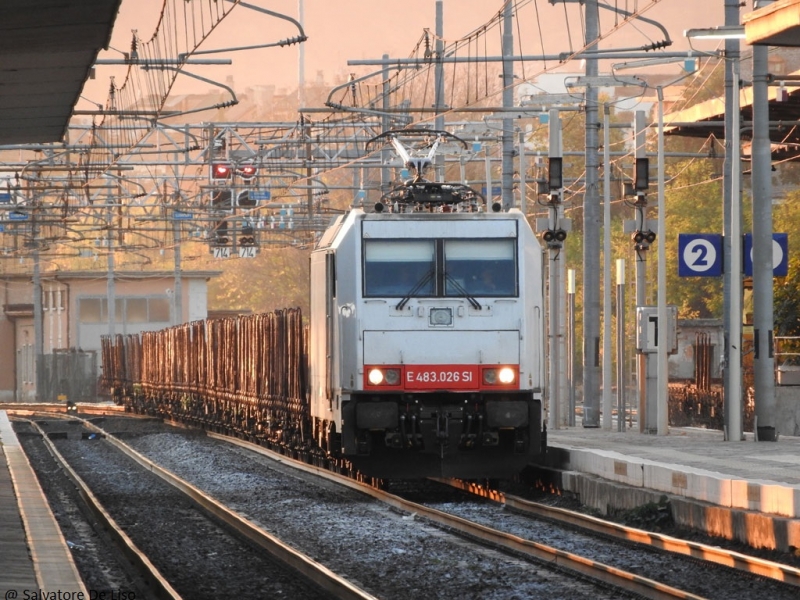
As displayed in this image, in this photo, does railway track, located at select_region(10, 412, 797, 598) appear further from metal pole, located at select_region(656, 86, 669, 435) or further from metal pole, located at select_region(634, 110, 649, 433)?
metal pole, located at select_region(634, 110, 649, 433)

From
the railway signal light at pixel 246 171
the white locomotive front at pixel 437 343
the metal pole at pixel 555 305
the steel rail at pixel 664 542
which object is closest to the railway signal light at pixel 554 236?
the metal pole at pixel 555 305

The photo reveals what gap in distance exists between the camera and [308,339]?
81.5ft

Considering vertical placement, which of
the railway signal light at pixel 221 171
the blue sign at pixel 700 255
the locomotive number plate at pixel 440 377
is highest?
the railway signal light at pixel 221 171

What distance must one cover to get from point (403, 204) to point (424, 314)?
99.0 inches

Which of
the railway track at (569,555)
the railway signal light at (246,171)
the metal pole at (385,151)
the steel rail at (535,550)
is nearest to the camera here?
the steel rail at (535,550)

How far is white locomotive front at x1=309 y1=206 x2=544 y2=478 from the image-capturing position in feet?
63.4

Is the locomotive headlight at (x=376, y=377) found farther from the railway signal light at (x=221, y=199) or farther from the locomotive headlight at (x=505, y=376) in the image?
the railway signal light at (x=221, y=199)

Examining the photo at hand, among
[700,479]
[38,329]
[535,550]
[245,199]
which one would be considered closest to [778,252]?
[700,479]

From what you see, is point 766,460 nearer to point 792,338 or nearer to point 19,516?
point 19,516

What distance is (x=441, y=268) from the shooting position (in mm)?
19906

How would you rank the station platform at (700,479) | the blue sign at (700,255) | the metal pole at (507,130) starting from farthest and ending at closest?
the metal pole at (507,130) < the blue sign at (700,255) < the station platform at (700,479)

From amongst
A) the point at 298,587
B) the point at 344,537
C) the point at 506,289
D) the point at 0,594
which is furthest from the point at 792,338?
the point at 0,594

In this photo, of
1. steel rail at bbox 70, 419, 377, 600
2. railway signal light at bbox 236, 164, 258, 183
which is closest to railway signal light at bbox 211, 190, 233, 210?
railway signal light at bbox 236, 164, 258, 183

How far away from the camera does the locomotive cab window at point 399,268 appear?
19.7m
